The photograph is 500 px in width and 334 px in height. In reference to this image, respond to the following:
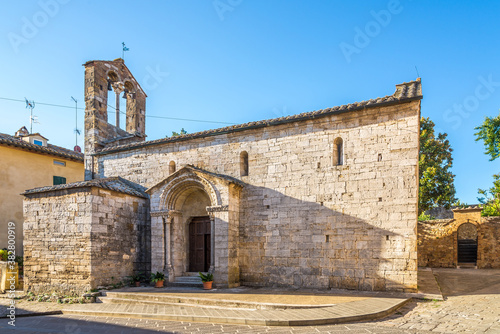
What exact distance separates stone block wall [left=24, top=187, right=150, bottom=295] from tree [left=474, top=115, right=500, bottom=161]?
789 inches

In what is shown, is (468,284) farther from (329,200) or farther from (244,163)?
(244,163)

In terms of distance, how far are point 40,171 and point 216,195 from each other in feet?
36.5

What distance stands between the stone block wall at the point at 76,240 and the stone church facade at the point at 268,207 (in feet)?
0.16

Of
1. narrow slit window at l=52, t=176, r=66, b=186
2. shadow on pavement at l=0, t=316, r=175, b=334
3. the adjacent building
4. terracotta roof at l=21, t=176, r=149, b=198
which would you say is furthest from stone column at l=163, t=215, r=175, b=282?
narrow slit window at l=52, t=176, r=66, b=186

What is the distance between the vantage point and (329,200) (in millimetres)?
10906

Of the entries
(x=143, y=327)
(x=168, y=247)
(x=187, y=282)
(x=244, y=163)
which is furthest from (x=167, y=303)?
(x=244, y=163)

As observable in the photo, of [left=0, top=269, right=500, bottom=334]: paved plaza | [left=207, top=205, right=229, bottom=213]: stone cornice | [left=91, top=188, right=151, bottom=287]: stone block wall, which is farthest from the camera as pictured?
[left=207, top=205, right=229, bottom=213]: stone cornice

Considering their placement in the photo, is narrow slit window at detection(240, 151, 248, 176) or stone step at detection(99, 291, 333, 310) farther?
narrow slit window at detection(240, 151, 248, 176)

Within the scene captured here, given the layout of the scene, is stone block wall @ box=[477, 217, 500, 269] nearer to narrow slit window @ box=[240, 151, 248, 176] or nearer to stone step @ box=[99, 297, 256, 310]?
narrow slit window @ box=[240, 151, 248, 176]

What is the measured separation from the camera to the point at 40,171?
1780cm

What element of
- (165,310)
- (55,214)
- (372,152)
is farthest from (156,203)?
(372,152)

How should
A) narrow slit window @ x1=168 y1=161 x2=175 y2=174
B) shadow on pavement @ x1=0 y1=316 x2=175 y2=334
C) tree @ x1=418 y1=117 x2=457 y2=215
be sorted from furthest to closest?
1. tree @ x1=418 y1=117 x2=457 y2=215
2. narrow slit window @ x1=168 y1=161 x2=175 y2=174
3. shadow on pavement @ x1=0 y1=316 x2=175 y2=334

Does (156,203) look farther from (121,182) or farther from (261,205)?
(261,205)

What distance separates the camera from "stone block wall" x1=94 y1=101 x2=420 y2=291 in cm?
995
